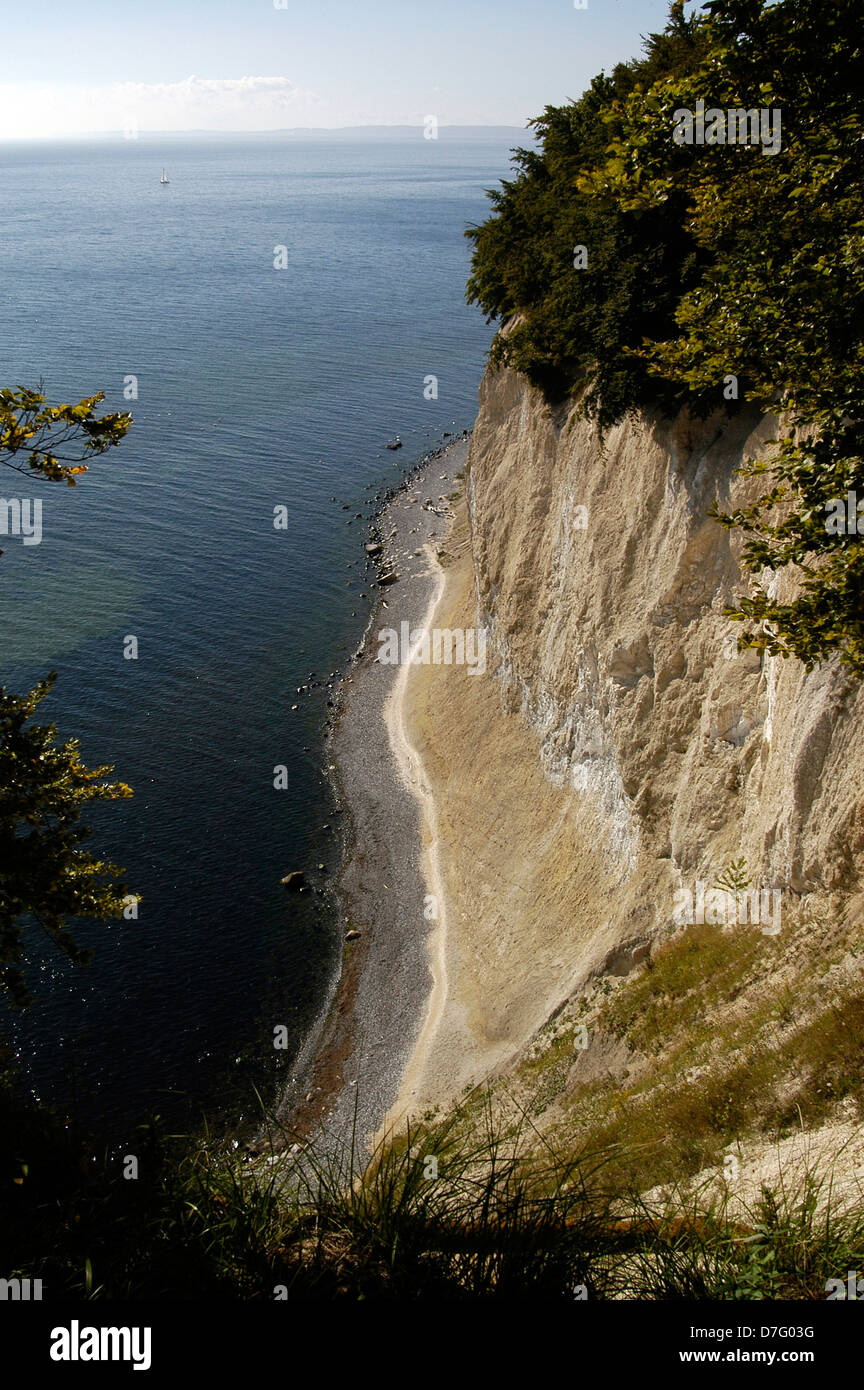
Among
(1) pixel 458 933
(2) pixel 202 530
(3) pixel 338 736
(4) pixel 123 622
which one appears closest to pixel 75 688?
(4) pixel 123 622

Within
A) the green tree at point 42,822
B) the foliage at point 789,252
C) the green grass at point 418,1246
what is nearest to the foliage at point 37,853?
the green tree at point 42,822

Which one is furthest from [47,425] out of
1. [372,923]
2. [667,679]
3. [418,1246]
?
[372,923]

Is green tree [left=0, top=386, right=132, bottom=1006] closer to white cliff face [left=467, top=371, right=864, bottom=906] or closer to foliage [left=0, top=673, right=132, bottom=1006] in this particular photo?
foliage [left=0, top=673, right=132, bottom=1006]

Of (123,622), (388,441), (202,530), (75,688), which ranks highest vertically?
(388,441)

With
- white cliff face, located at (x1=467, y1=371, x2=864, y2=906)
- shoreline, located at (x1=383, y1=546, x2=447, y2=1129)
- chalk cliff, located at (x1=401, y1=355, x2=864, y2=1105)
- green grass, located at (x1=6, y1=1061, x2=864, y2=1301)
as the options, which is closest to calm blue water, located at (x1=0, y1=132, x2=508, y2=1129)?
green grass, located at (x1=6, y1=1061, x2=864, y2=1301)

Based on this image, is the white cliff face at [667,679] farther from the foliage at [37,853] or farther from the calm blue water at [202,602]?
the foliage at [37,853]
